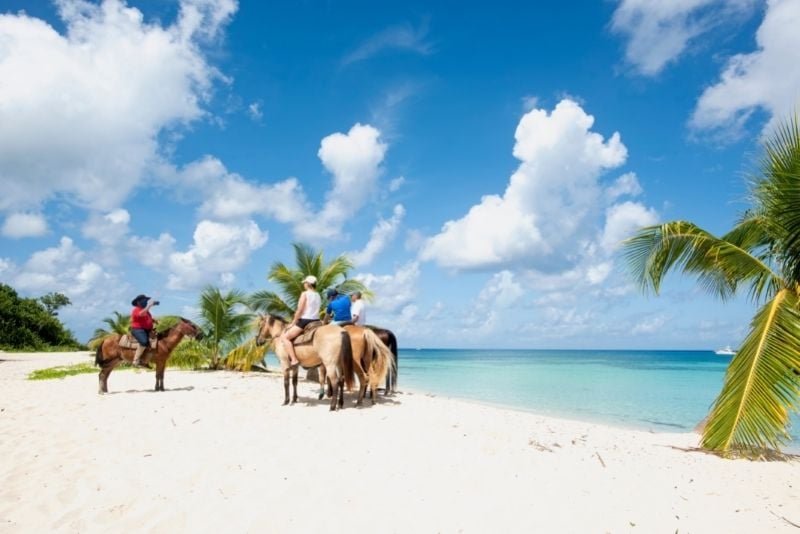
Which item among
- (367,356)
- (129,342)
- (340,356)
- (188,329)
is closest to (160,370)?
(129,342)

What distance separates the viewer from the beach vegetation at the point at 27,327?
105ft

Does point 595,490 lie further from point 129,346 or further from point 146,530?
point 129,346

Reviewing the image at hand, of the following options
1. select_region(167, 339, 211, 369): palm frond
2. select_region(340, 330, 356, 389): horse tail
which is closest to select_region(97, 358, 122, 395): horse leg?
select_region(340, 330, 356, 389): horse tail

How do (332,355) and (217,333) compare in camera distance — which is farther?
(217,333)

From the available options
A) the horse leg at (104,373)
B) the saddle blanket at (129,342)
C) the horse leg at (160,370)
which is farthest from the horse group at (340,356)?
the horse leg at (104,373)

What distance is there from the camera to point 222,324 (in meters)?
17.4

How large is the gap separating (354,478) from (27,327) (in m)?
40.1

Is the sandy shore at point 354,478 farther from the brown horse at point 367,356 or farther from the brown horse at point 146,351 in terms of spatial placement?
the brown horse at point 146,351

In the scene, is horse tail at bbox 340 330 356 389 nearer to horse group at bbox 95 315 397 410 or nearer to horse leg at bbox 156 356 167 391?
horse group at bbox 95 315 397 410

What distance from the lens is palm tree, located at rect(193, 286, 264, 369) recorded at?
56.6ft

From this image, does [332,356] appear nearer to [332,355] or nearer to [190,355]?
[332,355]

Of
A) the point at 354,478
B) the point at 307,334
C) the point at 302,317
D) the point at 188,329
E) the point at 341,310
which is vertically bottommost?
the point at 354,478

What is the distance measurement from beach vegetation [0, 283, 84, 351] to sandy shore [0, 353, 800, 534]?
32.2 m

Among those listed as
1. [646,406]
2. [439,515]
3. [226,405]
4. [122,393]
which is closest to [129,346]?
[122,393]
